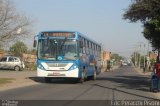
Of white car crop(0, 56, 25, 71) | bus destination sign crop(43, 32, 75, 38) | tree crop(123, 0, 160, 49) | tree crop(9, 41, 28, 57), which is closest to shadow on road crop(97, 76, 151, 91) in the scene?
tree crop(123, 0, 160, 49)

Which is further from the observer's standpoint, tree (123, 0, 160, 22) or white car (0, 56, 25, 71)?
white car (0, 56, 25, 71)

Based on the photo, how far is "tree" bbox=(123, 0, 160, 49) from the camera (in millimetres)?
30641

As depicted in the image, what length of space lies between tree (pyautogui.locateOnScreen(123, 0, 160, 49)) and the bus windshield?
5465 millimetres

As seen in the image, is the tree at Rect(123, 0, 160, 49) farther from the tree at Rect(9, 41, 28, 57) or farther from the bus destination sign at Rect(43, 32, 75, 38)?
the tree at Rect(9, 41, 28, 57)

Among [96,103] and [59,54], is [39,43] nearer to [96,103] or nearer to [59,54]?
[59,54]

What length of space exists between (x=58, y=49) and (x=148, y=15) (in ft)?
22.9

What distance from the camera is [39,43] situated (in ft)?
99.7

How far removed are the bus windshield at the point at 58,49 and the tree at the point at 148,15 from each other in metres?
5.46

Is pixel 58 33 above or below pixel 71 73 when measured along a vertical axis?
above

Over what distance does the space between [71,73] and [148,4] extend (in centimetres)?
701

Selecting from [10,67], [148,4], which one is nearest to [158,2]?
[148,4]

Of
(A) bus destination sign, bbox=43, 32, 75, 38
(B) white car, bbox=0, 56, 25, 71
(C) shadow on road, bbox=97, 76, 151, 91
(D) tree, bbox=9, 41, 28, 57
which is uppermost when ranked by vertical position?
(D) tree, bbox=9, 41, 28, 57

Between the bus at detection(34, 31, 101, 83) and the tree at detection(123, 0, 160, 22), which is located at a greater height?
the tree at detection(123, 0, 160, 22)

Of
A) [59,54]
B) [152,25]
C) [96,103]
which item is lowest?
[96,103]
